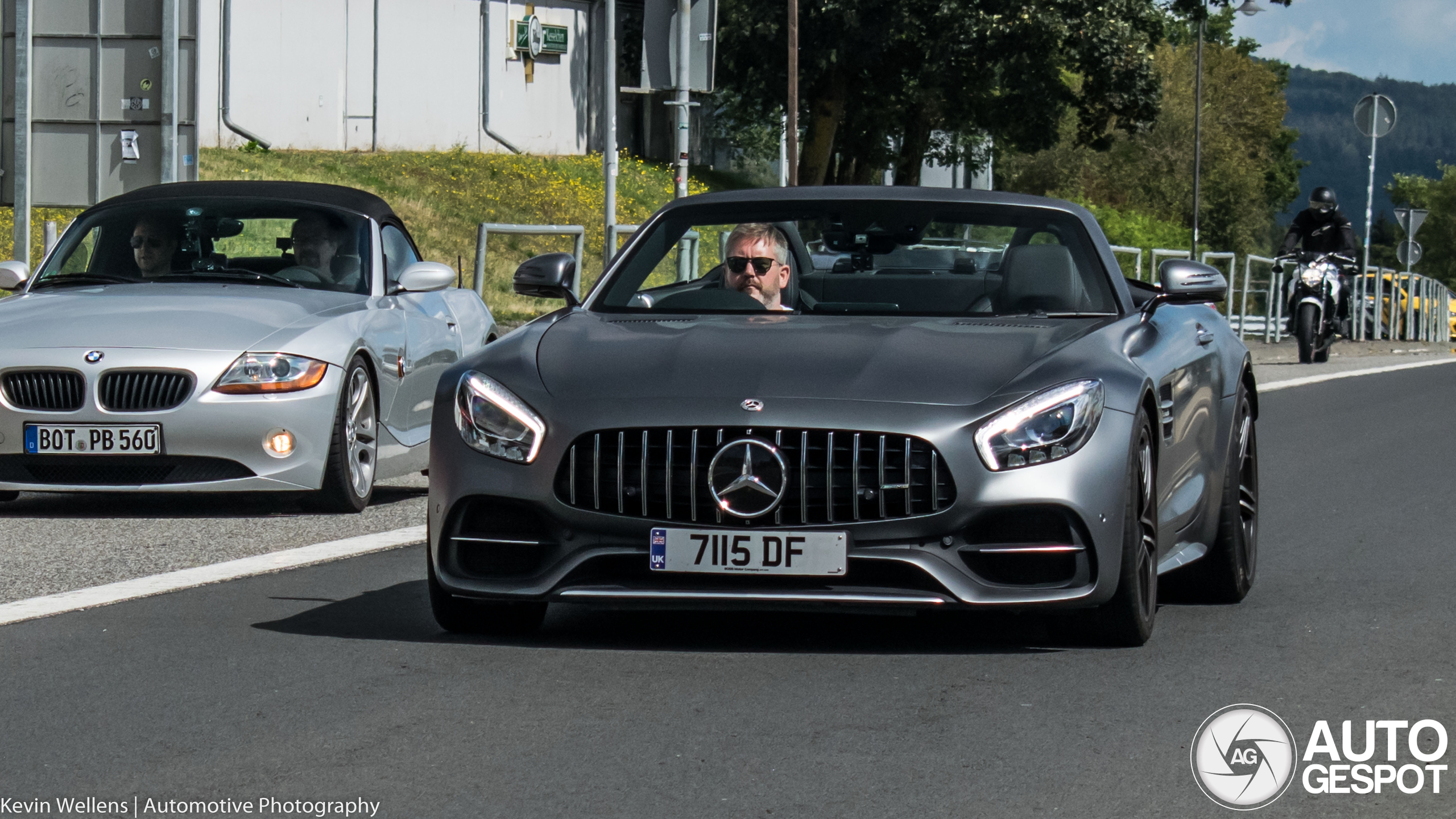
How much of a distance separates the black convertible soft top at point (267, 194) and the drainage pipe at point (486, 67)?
Result: 3999 centimetres

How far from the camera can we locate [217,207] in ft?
35.7

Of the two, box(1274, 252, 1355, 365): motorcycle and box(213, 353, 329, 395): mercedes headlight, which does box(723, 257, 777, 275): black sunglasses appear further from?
box(1274, 252, 1355, 365): motorcycle

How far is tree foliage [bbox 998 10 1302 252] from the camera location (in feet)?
289

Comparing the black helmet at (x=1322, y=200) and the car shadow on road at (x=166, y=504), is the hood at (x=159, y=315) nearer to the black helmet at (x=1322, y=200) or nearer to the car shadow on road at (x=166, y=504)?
the car shadow on road at (x=166, y=504)

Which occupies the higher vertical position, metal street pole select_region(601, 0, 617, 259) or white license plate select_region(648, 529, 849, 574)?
metal street pole select_region(601, 0, 617, 259)

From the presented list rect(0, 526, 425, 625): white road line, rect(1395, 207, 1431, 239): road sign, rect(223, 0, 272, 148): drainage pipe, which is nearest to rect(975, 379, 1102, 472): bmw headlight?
rect(0, 526, 425, 625): white road line

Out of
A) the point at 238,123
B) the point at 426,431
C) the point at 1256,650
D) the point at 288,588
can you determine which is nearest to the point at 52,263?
the point at 426,431

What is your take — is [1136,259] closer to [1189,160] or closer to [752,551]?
[752,551]

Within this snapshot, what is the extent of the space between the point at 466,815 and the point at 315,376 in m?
5.68

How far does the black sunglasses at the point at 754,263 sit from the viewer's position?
7496 mm

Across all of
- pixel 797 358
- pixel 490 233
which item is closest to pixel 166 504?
pixel 797 358

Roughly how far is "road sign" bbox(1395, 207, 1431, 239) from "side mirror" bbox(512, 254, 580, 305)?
35760 millimetres

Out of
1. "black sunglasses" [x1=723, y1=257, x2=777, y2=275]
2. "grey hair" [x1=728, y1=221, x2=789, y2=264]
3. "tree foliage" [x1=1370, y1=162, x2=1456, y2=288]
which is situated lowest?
"tree foliage" [x1=1370, y1=162, x2=1456, y2=288]

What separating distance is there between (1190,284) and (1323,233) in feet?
60.7
